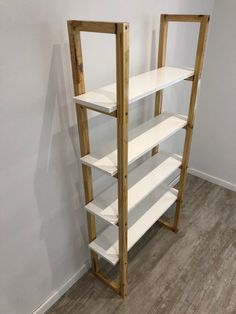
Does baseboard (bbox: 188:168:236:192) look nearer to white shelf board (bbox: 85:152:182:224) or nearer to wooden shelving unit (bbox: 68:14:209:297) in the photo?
wooden shelving unit (bbox: 68:14:209:297)

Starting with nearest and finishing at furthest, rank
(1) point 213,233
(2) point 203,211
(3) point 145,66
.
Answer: (3) point 145,66 < (1) point 213,233 < (2) point 203,211

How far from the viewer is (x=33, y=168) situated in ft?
3.67

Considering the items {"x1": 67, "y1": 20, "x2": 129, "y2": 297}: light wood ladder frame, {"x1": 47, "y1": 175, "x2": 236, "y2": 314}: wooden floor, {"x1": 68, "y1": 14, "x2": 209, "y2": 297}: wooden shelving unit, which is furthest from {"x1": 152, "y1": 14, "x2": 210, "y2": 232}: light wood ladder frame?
{"x1": 67, "y1": 20, "x2": 129, "y2": 297}: light wood ladder frame

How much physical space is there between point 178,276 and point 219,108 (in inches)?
60.2

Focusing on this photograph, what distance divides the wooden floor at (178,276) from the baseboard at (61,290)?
0.09 ft

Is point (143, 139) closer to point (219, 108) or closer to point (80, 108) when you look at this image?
point (80, 108)

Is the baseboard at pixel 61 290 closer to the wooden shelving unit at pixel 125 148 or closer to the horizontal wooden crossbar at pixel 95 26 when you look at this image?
the wooden shelving unit at pixel 125 148

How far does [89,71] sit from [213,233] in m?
1.65

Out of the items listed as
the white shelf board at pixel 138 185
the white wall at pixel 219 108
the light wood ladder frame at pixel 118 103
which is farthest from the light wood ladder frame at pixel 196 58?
the white wall at pixel 219 108

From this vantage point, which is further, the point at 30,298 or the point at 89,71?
the point at 30,298

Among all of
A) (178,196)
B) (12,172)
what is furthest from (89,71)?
(178,196)

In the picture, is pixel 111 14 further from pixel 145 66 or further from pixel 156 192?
pixel 156 192

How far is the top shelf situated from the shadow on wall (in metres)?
0.13

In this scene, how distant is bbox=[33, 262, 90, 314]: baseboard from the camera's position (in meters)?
1.48
